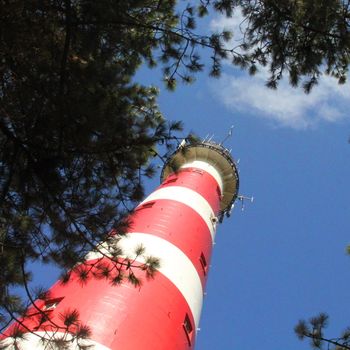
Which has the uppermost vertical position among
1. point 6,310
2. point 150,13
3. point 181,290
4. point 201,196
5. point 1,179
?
point 201,196

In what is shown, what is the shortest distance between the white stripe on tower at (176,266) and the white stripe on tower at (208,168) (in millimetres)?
7563

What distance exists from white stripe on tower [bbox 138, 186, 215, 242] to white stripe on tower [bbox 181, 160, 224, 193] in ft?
11.5

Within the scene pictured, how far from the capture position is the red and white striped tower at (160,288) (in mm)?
7594

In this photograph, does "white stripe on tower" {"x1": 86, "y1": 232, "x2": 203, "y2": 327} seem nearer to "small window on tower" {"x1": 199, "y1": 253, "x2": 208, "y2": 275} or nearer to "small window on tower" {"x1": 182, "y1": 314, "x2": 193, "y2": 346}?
"small window on tower" {"x1": 182, "y1": 314, "x2": 193, "y2": 346}

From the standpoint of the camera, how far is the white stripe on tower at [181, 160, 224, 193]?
61.7 feet

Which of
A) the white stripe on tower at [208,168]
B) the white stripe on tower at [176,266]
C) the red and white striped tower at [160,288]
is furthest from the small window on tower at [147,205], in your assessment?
the white stripe on tower at [208,168]

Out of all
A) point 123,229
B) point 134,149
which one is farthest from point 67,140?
point 123,229

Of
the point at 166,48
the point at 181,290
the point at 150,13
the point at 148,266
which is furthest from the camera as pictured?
the point at 181,290

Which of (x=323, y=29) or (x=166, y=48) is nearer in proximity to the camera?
(x=323, y=29)

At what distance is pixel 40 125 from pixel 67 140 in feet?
0.99

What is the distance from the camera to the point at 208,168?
757 inches

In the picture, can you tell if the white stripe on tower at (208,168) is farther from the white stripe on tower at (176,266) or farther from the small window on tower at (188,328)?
the small window on tower at (188,328)

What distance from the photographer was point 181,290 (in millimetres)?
10016

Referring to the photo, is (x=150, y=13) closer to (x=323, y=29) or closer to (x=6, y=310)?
(x=323, y=29)
